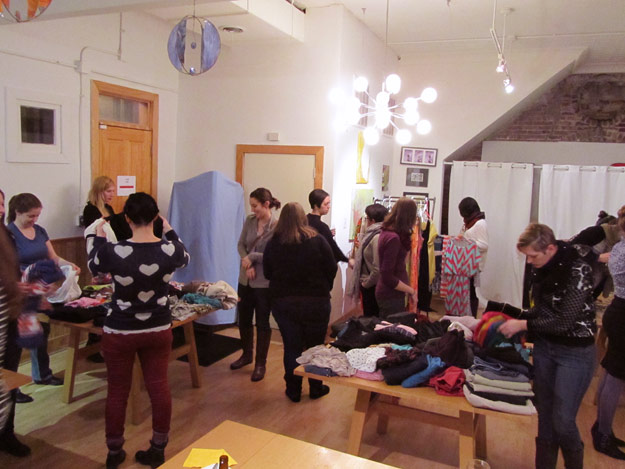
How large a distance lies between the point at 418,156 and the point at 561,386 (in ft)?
15.6

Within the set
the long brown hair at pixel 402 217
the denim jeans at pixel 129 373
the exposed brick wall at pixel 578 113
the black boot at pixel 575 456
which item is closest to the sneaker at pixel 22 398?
the denim jeans at pixel 129 373

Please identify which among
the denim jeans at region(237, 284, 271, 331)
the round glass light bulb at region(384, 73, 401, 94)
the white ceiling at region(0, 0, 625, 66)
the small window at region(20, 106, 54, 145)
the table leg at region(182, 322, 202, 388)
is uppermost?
the white ceiling at region(0, 0, 625, 66)

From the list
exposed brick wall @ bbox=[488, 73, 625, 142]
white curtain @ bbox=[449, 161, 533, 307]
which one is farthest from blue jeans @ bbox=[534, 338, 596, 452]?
exposed brick wall @ bbox=[488, 73, 625, 142]

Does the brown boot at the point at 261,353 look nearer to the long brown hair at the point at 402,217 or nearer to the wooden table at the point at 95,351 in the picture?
the wooden table at the point at 95,351

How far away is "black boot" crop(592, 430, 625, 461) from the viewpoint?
322 cm

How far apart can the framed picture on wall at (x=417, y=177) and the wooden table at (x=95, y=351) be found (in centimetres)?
410

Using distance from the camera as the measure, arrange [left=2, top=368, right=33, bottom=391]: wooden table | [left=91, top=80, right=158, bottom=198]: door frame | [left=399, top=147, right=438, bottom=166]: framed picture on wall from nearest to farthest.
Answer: [left=2, top=368, right=33, bottom=391]: wooden table
[left=91, top=80, right=158, bottom=198]: door frame
[left=399, top=147, right=438, bottom=166]: framed picture on wall

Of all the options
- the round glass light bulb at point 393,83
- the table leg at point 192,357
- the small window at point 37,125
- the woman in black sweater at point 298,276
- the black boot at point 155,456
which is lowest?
the black boot at point 155,456

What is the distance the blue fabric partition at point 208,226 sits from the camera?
5.06 metres

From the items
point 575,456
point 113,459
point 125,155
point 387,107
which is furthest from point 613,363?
point 125,155

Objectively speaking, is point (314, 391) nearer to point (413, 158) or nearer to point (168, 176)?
point (168, 176)

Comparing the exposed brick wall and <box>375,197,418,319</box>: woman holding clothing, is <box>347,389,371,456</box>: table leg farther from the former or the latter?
the exposed brick wall

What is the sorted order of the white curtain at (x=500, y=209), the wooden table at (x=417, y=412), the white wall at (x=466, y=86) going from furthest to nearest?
the white wall at (x=466, y=86)
the white curtain at (x=500, y=209)
the wooden table at (x=417, y=412)

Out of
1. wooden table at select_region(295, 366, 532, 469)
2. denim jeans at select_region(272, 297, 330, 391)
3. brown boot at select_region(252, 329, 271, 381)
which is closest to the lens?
Result: wooden table at select_region(295, 366, 532, 469)
